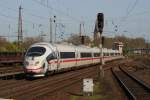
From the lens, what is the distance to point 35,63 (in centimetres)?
2897

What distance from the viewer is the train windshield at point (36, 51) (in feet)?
97.6

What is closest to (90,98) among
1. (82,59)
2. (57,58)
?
(57,58)

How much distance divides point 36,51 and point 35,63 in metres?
1.66

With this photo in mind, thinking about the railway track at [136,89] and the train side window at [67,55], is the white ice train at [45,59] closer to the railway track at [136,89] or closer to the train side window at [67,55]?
the train side window at [67,55]

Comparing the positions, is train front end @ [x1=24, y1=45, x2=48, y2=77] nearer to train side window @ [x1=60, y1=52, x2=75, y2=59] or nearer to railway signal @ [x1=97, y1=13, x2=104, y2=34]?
train side window @ [x1=60, y1=52, x2=75, y2=59]

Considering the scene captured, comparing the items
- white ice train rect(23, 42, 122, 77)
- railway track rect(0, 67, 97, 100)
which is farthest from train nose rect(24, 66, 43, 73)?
railway track rect(0, 67, 97, 100)

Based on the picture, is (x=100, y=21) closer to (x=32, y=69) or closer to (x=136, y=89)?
(x=136, y=89)

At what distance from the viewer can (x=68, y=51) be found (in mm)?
39375

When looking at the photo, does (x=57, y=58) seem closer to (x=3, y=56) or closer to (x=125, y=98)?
(x=125, y=98)

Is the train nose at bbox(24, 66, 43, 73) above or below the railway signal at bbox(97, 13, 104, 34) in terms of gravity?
below

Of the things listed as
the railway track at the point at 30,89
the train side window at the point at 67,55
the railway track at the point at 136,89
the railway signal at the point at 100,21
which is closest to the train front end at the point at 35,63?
Answer: the railway track at the point at 30,89

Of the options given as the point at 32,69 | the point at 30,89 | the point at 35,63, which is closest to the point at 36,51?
the point at 35,63

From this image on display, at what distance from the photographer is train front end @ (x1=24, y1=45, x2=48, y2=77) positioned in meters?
28.8

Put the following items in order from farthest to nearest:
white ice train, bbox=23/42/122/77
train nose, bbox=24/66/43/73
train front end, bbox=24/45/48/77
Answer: white ice train, bbox=23/42/122/77 → train front end, bbox=24/45/48/77 → train nose, bbox=24/66/43/73
